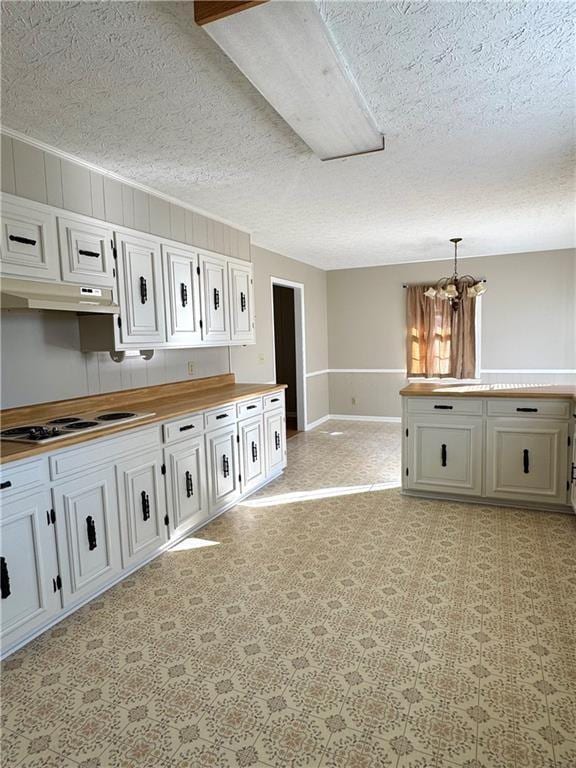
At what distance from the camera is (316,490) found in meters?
4.26

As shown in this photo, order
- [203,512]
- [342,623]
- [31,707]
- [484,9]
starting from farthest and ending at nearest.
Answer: [203,512]
[342,623]
[31,707]
[484,9]

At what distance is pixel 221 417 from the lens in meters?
3.69

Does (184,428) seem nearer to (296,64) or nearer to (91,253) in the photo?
(91,253)

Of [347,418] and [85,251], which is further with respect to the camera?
[347,418]

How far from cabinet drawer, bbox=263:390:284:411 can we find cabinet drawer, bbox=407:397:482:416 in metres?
1.34

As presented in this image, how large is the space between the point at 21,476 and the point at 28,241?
1274 millimetres

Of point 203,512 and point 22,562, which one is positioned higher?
point 22,562

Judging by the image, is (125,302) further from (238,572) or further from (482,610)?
(482,610)

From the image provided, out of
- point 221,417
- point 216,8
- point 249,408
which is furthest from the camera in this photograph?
point 249,408

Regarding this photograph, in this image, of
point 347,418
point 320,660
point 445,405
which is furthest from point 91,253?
point 347,418

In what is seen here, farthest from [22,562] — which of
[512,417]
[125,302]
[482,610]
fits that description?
[512,417]

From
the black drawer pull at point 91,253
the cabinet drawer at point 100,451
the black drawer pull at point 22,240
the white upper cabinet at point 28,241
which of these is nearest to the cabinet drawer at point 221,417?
the cabinet drawer at point 100,451

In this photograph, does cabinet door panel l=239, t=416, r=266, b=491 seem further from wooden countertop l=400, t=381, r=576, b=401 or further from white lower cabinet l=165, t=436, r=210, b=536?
wooden countertop l=400, t=381, r=576, b=401

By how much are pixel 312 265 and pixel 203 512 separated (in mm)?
4667
